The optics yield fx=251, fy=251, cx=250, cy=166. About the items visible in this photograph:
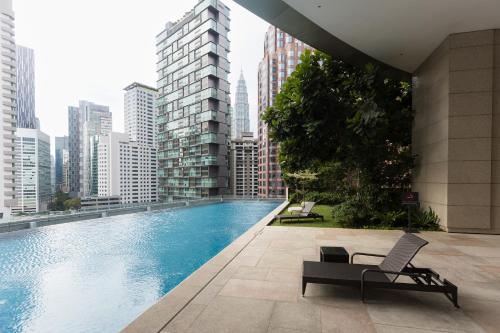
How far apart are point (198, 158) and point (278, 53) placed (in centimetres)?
5113

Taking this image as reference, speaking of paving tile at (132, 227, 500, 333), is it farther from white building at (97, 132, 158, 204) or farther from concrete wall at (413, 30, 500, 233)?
white building at (97, 132, 158, 204)

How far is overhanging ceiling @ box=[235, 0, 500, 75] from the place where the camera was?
23.9 feet

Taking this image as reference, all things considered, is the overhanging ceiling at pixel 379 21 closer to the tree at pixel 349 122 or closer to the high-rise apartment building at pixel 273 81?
the tree at pixel 349 122

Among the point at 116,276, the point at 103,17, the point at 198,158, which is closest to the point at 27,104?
the point at 198,158

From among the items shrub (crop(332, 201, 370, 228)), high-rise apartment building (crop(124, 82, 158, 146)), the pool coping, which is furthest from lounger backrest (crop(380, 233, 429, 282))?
high-rise apartment building (crop(124, 82, 158, 146))

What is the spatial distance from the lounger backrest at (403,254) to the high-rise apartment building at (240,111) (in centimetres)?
17421

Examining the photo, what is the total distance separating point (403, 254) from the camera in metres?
4.00

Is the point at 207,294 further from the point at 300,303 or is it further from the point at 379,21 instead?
the point at 379,21

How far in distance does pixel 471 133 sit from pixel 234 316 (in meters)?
9.93

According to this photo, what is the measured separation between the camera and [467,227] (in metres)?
8.68

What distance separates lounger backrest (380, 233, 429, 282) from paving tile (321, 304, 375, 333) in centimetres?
80

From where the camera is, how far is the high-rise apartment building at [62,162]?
158000 mm

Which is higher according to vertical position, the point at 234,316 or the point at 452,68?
the point at 452,68

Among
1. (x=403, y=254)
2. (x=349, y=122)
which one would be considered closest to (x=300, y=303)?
(x=403, y=254)
